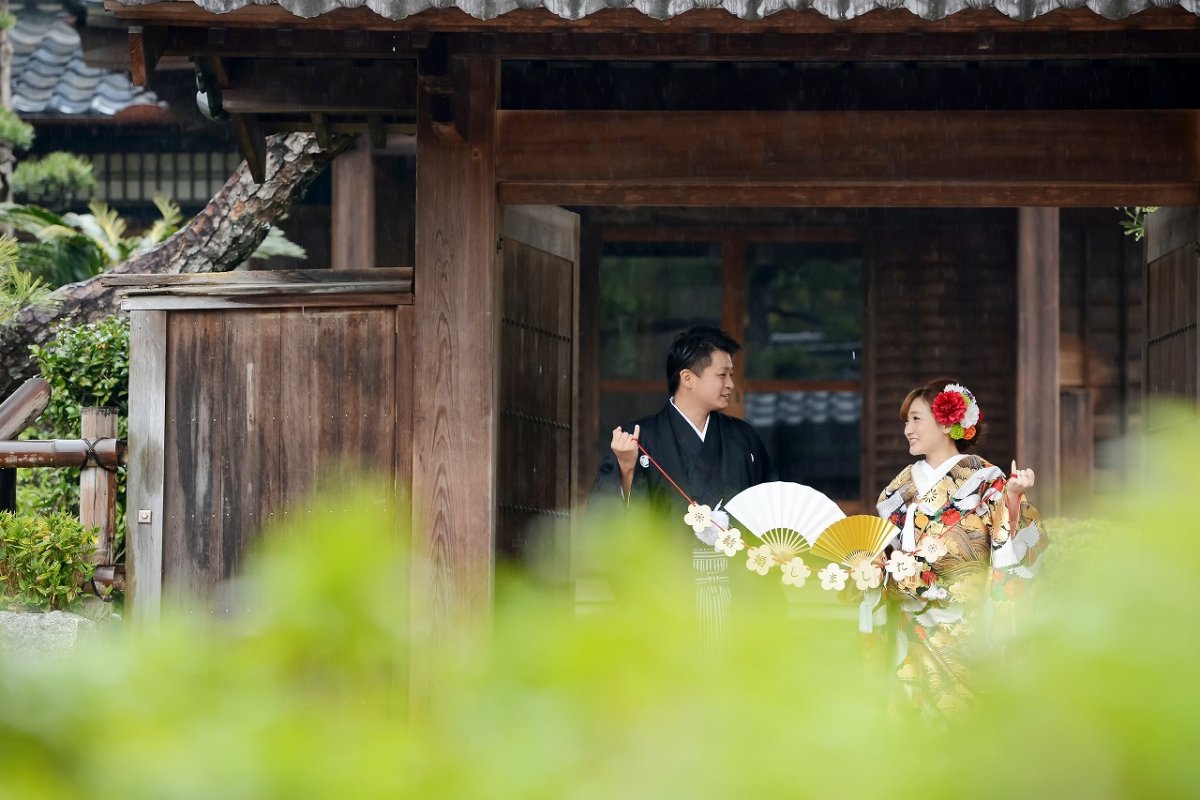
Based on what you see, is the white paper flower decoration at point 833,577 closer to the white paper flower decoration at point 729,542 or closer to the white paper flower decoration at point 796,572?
the white paper flower decoration at point 796,572

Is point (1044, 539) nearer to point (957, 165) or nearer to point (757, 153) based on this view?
point (957, 165)

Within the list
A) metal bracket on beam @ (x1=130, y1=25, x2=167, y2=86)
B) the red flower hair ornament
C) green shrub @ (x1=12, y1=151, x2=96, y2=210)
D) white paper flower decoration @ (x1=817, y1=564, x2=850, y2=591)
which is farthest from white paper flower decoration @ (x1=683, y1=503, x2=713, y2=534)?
green shrub @ (x1=12, y1=151, x2=96, y2=210)

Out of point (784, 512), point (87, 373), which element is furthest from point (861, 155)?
point (87, 373)

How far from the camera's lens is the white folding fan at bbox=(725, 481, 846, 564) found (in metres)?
6.30

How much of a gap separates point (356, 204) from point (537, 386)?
13.3 ft

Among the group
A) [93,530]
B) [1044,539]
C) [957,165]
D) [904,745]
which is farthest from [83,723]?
[93,530]

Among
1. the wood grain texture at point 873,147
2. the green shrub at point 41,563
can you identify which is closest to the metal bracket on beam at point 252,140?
the wood grain texture at point 873,147

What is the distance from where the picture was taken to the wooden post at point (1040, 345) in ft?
32.0

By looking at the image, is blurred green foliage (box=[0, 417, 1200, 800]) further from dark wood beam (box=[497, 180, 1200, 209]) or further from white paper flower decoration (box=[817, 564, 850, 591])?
white paper flower decoration (box=[817, 564, 850, 591])

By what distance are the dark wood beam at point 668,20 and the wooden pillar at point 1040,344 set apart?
509 centimetres

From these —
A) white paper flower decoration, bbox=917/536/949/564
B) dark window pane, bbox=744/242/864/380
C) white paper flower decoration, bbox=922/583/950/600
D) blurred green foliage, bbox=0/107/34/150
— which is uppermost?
blurred green foliage, bbox=0/107/34/150

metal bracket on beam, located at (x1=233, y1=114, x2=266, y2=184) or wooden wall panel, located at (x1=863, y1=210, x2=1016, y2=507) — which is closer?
metal bracket on beam, located at (x1=233, y1=114, x2=266, y2=184)

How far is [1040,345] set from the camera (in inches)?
384

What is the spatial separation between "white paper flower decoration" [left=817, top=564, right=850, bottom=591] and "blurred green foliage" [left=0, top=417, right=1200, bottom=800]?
5.35 m
